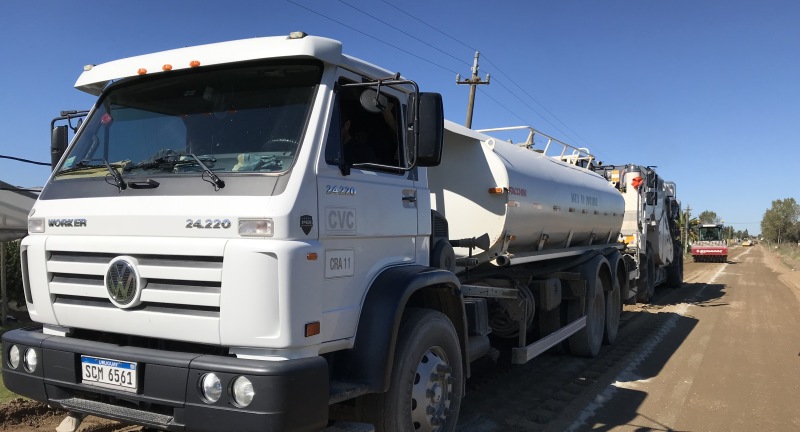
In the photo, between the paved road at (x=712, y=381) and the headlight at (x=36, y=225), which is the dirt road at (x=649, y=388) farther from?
the headlight at (x=36, y=225)

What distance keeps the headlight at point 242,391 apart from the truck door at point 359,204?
504 millimetres

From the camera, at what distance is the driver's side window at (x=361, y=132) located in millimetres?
3477

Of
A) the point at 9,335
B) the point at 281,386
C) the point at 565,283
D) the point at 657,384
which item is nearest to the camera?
the point at 281,386

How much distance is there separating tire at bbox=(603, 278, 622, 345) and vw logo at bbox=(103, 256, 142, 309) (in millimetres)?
7558

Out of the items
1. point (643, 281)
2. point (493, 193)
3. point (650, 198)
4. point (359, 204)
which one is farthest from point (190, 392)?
point (650, 198)

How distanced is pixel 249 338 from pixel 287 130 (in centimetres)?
Answer: 119

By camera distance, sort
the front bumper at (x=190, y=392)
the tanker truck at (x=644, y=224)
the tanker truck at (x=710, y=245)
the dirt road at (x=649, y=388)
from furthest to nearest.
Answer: the tanker truck at (x=710, y=245), the tanker truck at (x=644, y=224), the dirt road at (x=649, y=388), the front bumper at (x=190, y=392)

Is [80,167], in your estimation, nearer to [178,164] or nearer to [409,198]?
[178,164]

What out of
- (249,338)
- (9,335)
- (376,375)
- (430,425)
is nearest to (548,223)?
(430,425)

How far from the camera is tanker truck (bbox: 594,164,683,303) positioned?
43.6 ft

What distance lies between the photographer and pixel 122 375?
307 centimetres

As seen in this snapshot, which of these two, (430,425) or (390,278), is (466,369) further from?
(390,278)

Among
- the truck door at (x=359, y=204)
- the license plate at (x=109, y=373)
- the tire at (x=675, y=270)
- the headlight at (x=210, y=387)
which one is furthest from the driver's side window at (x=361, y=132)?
the tire at (x=675, y=270)

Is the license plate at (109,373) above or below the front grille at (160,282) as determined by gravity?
below
